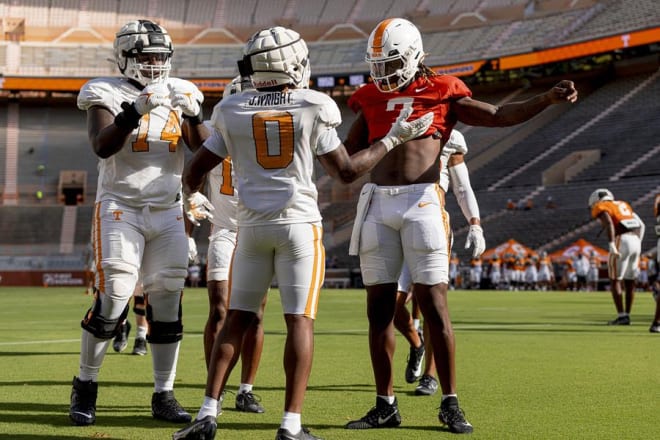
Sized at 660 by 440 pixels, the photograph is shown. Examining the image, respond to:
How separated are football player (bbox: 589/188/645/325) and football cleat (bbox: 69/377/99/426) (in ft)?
32.7

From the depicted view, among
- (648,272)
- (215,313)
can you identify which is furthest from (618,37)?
(215,313)

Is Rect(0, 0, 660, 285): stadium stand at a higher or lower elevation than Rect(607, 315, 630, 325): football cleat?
higher

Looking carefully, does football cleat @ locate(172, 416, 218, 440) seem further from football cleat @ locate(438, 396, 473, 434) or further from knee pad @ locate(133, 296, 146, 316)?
knee pad @ locate(133, 296, 146, 316)

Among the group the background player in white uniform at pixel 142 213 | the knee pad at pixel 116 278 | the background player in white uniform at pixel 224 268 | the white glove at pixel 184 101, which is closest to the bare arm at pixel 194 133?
the background player in white uniform at pixel 142 213

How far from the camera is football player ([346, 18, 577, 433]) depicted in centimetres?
531

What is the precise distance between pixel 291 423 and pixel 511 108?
2.35 meters

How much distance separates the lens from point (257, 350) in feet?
19.2

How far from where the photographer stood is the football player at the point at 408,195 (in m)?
5.31

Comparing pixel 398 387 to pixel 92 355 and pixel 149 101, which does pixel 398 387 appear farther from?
pixel 149 101

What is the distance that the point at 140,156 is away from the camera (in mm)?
5484

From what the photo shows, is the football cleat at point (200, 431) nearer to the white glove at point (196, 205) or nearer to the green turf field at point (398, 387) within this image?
the green turf field at point (398, 387)

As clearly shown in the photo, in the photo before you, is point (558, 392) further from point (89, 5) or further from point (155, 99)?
point (89, 5)

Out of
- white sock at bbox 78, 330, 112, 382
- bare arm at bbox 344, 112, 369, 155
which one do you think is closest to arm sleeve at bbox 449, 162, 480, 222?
bare arm at bbox 344, 112, 369, 155

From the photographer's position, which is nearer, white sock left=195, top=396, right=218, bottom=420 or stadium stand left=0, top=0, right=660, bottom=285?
white sock left=195, top=396, right=218, bottom=420
